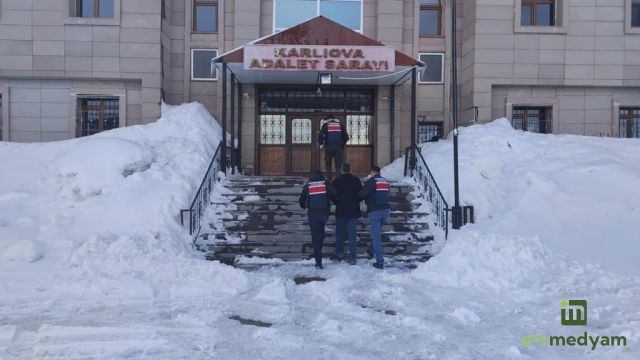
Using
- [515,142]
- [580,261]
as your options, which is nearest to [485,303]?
[580,261]

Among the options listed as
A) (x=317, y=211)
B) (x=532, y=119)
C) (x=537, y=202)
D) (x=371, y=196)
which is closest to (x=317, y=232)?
(x=317, y=211)

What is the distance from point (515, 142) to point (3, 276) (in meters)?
12.3

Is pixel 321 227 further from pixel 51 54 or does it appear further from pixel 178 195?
pixel 51 54

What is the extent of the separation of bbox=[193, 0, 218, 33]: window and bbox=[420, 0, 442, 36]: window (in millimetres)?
6836

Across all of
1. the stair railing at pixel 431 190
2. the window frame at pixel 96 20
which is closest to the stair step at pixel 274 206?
the stair railing at pixel 431 190

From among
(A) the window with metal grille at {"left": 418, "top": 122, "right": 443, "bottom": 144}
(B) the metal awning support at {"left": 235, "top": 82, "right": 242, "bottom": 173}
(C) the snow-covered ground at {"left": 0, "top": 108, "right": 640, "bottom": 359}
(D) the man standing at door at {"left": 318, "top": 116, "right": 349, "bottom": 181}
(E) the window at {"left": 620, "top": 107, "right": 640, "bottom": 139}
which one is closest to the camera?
(C) the snow-covered ground at {"left": 0, "top": 108, "right": 640, "bottom": 359}

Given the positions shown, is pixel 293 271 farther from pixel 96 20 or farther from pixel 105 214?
pixel 96 20

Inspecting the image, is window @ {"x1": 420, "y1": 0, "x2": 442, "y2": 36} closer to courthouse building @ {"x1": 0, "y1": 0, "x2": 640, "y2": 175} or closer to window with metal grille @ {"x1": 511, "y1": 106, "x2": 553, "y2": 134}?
courthouse building @ {"x1": 0, "y1": 0, "x2": 640, "y2": 175}

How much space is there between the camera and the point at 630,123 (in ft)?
58.1

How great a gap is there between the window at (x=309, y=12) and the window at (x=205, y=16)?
2031 millimetres

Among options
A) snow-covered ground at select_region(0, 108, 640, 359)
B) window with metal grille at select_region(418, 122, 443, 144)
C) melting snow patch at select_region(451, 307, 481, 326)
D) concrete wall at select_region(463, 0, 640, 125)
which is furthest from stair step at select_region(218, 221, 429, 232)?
window with metal grille at select_region(418, 122, 443, 144)

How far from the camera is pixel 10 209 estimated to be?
441 inches

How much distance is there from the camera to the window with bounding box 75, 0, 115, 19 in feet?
56.0

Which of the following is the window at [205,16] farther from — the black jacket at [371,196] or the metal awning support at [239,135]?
the black jacket at [371,196]
